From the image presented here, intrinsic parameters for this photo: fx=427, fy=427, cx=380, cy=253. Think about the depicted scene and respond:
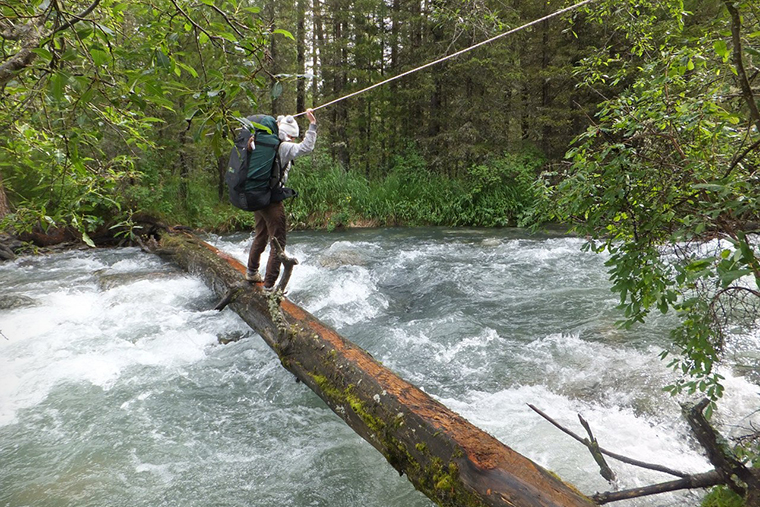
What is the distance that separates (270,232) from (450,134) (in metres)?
11.5

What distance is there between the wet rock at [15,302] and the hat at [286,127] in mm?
4570

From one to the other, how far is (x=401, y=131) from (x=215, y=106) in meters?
17.7

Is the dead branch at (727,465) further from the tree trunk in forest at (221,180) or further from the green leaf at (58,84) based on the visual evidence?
the tree trunk in forest at (221,180)

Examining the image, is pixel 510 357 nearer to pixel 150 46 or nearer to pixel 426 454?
pixel 426 454

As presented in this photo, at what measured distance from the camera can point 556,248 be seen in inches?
378

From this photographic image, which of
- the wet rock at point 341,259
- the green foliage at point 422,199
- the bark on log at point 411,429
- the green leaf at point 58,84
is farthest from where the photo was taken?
the green foliage at point 422,199

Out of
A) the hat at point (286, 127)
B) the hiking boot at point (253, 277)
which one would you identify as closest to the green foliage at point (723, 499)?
the hat at point (286, 127)

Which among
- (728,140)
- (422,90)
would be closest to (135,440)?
(728,140)

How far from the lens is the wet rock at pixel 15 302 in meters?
5.77

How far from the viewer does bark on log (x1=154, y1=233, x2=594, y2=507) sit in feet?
7.04

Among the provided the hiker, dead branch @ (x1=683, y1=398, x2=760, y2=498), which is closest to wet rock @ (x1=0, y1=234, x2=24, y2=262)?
the hiker

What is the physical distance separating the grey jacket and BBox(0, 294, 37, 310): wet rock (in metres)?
4.41

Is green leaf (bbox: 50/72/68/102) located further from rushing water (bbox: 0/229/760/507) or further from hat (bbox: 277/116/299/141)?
hat (bbox: 277/116/299/141)

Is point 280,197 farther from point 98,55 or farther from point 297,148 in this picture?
point 98,55
